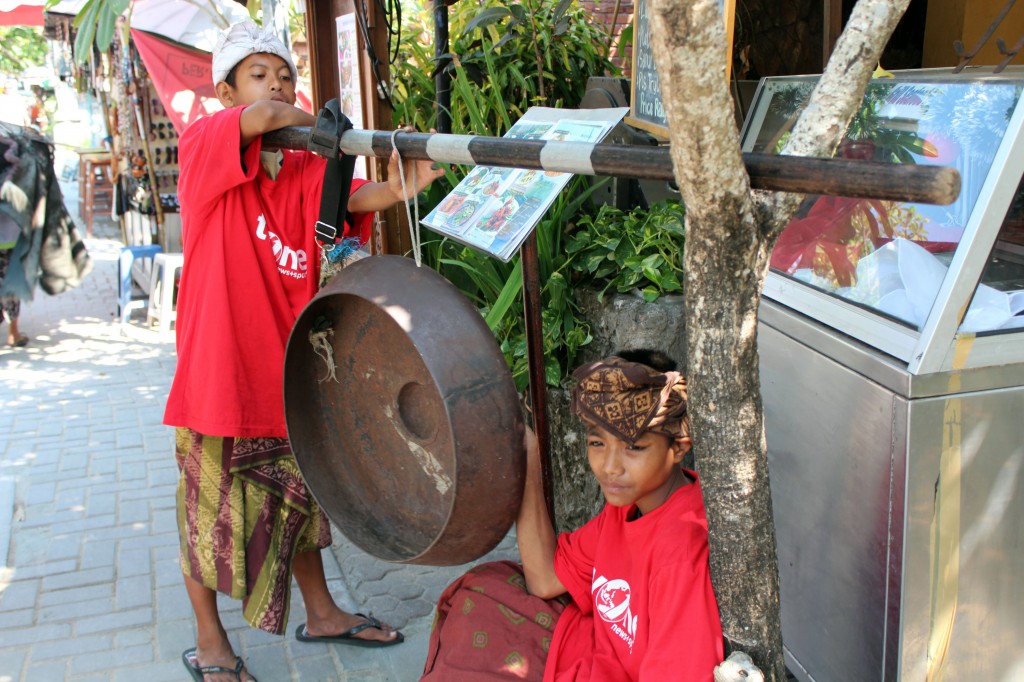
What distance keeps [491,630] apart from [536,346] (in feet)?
2.20

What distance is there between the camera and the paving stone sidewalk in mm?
3023

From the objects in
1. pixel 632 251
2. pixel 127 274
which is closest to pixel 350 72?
pixel 632 251

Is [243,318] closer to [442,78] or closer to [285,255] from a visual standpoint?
[285,255]

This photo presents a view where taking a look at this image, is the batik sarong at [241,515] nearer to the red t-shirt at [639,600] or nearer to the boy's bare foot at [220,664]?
the boy's bare foot at [220,664]

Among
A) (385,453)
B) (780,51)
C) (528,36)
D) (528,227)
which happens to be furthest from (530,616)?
(780,51)

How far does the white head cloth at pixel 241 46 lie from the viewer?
2469mm

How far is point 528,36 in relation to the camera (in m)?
4.79

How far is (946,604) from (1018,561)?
197mm

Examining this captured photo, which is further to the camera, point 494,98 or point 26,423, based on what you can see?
point 26,423

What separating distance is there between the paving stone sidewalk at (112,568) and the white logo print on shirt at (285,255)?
1.31m

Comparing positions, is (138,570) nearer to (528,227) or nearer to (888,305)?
(528,227)

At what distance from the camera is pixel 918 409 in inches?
75.0

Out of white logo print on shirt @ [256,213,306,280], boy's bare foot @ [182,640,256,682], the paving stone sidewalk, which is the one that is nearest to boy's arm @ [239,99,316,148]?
white logo print on shirt @ [256,213,306,280]

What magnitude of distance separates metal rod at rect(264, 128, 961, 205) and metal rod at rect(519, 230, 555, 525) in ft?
1.03
